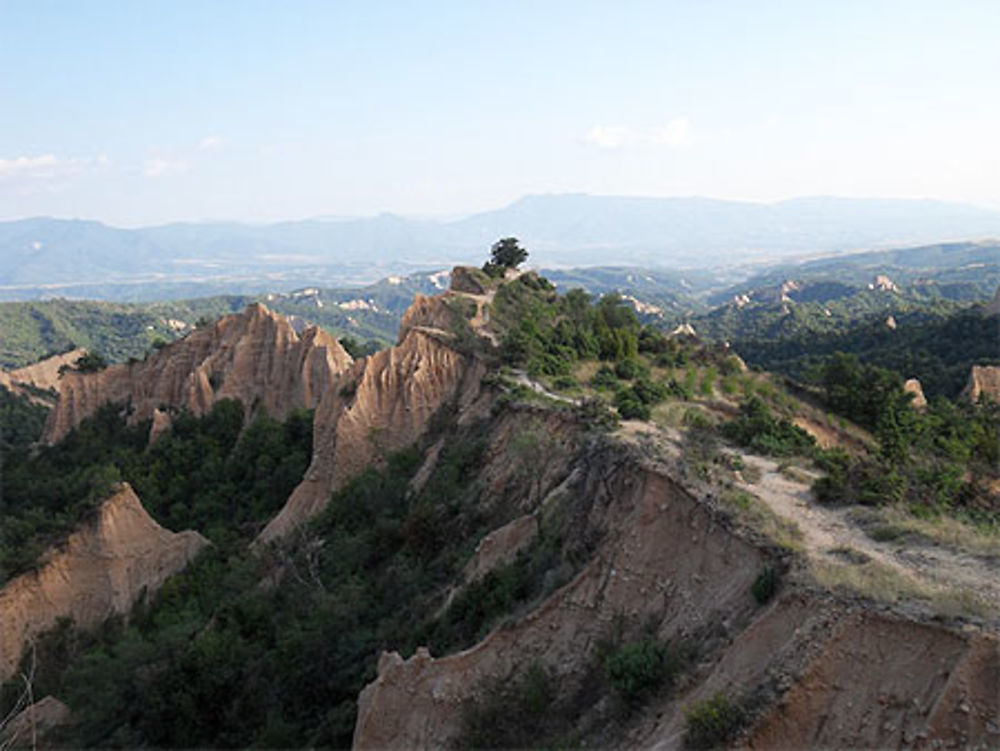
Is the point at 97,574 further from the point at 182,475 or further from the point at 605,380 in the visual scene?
the point at 605,380

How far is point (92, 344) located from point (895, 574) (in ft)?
446

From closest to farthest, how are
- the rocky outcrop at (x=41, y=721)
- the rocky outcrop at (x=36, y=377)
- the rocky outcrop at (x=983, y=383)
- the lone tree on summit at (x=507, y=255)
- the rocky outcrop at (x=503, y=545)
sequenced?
the rocky outcrop at (x=503, y=545), the rocky outcrop at (x=41, y=721), the rocky outcrop at (x=983, y=383), the lone tree on summit at (x=507, y=255), the rocky outcrop at (x=36, y=377)

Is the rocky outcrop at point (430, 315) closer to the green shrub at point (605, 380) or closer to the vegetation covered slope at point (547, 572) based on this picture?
the vegetation covered slope at point (547, 572)

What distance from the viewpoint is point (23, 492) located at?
32.7 metres

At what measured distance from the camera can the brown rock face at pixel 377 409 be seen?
87.0 feet

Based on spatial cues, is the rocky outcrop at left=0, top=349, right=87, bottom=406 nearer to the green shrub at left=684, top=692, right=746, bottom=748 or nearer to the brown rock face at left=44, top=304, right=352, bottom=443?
the brown rock face at left=44, top=304, right=352, bottom=443

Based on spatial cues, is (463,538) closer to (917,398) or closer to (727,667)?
(727,667)

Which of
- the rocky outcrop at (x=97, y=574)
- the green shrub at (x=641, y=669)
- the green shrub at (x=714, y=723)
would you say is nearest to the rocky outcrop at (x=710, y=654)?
the green shrub at (x=714, y=723)

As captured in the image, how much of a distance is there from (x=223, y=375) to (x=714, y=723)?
35.8m

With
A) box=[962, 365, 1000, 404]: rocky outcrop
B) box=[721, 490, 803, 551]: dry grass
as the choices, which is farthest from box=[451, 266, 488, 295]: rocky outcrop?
box=[721, 490, 803, 551]: dry grass

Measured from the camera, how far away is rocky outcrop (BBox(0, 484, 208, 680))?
23328mm

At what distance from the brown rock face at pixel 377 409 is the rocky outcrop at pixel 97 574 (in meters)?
3.92

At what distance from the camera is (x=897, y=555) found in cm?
1073

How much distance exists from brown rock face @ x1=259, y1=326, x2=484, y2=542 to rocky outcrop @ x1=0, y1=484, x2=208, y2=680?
12.9 ft
